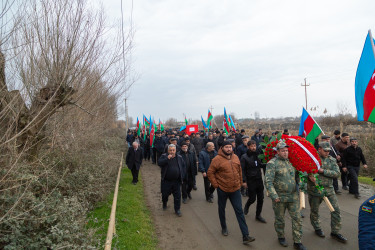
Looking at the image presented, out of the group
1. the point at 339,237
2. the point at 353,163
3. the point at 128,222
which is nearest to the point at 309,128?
the point at 353,163

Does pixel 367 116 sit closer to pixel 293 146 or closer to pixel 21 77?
pixel 293 146

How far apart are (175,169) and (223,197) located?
1.78 meters

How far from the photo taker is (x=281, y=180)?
4461 mm

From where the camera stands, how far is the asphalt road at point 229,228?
4621 millimetres

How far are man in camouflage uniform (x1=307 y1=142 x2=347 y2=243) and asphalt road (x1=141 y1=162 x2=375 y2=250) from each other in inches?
7.3

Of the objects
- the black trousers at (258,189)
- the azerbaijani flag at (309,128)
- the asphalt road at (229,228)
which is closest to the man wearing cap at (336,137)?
the asphalt road at (229,228)

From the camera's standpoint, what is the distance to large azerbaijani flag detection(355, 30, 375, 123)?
361 cm

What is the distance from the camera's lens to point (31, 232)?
3621 millimetres

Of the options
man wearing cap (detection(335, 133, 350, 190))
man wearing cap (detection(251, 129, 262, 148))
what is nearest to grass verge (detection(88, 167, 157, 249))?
man wearing cap (detection(335, 133, 350, 190))

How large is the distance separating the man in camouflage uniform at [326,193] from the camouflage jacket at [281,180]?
507 mm

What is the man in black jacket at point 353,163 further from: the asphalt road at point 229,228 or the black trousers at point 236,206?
the black trousers at point 236,206

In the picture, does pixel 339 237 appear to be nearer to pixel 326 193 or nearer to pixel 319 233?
pixel 319 233

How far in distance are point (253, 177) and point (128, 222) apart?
3.11 m

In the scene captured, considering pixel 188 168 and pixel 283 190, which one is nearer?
pixel 283 190
